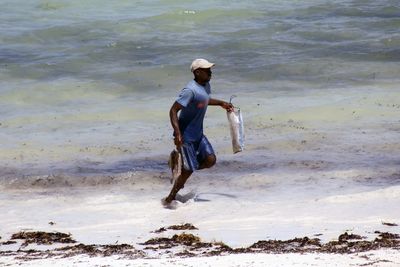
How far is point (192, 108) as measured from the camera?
9109mm

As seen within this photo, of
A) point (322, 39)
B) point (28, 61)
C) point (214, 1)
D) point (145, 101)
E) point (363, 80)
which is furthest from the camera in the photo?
point (214, 1)

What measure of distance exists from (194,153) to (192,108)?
0.50 m

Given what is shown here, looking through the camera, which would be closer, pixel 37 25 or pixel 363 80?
pixel 363 80

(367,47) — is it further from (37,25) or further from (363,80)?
Result: (37,25)

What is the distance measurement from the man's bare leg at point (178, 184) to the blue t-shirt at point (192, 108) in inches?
15.0

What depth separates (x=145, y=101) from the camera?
53.1 feet

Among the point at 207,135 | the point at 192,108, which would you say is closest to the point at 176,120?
the point at 192,108

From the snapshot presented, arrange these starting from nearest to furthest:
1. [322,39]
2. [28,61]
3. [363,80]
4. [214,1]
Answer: [363,80] < [28,61] < [322,39] < [214,1]

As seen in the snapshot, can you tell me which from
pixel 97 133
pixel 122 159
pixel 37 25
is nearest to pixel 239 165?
pixel 122 159

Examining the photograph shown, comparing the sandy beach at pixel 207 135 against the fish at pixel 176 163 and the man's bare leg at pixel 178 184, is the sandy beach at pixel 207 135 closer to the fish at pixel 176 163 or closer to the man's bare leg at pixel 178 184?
the man's bare leg at pixel 178 184

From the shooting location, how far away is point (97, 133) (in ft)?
45.0

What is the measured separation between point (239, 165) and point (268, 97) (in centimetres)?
482

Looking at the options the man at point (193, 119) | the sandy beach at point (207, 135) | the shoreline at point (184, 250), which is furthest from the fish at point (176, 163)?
the shoreline at point (184, 250)

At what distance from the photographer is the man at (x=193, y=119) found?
29.5 ft
